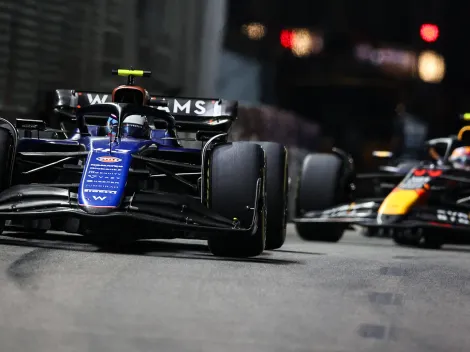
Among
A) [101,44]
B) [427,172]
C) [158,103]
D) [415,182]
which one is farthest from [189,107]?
[101,44]

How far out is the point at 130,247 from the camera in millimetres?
8906

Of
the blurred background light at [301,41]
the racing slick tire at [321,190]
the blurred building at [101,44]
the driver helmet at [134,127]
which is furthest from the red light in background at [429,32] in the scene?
the driver helmet at [134,127]

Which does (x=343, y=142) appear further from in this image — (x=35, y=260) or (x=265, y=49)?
(x=35, y=260)

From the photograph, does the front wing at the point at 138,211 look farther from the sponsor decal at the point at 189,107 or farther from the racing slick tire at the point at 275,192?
the sponsor decal at the point at 189,107

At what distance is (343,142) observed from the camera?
890 inches

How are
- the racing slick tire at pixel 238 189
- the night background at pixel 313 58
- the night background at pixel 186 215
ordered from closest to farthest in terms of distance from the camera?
the night background at pixel 186 215, the racing slick tire at pixel 238 189, the night background at pixel 313 58

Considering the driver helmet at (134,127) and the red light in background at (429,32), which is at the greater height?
the red light in background at (429,32)

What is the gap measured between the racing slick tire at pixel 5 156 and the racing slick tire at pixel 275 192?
75.8 inches

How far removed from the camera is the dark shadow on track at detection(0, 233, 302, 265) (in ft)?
27.2

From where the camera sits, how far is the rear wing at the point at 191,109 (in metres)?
10.2

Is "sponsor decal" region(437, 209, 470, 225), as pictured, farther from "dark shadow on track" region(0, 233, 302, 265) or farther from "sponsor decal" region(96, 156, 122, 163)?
"sponsor decal" region(96, 156, 122, 163)

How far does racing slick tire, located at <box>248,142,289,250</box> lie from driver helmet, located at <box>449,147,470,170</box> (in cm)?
503

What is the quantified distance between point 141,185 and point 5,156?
1.05 m

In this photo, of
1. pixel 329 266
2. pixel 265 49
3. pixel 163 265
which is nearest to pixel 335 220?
pixel 329 266
